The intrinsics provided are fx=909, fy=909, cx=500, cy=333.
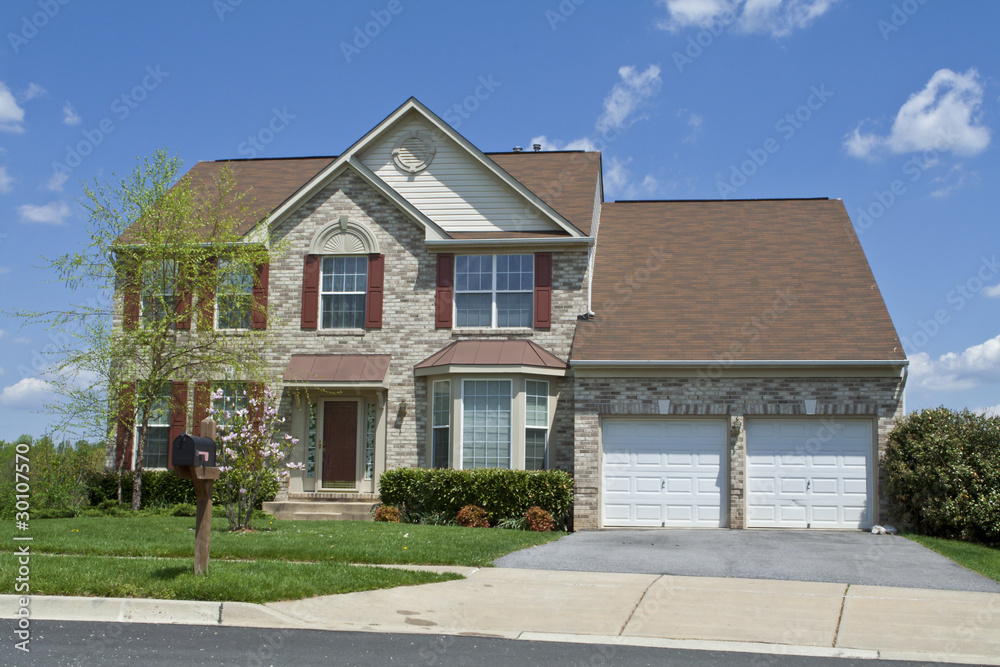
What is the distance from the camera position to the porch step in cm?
1880

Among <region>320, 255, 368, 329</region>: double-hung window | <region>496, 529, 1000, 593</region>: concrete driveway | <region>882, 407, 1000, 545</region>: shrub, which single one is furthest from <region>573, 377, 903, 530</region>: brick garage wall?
<region>320, 255, 368, 329</region>: double-hung window

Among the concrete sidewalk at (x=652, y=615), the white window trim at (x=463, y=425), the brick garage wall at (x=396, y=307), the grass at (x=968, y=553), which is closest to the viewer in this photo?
the concrete sidewalk at (x=652, y=615)

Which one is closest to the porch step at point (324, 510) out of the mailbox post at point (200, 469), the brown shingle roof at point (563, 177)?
the brown shingle roof at point (563, 177)

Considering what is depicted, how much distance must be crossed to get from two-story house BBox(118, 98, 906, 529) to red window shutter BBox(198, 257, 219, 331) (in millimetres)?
305

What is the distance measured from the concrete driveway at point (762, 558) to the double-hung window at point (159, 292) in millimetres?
10052

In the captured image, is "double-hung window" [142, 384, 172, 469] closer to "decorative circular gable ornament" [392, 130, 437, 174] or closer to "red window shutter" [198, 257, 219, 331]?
"red window shutter" [198, 257, 219, 331]

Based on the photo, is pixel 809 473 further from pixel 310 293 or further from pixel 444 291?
pixel 310 293

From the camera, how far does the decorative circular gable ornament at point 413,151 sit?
21.1 metres

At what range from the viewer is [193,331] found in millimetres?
20484

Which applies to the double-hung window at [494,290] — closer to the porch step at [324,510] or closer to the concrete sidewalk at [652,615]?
the porch step at [324,510]

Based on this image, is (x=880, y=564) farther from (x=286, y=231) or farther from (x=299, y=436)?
(x=286, y=231)

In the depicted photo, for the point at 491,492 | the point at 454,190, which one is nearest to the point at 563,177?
the point at 454,190

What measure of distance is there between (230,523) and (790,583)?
9025mm

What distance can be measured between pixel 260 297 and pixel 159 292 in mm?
2143
